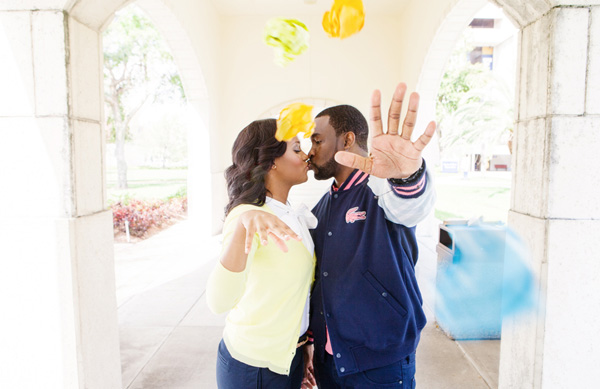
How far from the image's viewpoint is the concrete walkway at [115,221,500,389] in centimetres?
353

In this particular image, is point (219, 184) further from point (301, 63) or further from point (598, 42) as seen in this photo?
point (598, 42)

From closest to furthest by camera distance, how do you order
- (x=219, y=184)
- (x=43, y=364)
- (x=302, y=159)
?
1. (x=302, y=159)
2. (x=43, y=364)
3. (x=219, y=184)

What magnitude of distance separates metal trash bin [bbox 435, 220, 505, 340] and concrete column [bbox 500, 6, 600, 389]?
1939 millimetres

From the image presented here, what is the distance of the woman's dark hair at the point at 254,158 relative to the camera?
172 cm

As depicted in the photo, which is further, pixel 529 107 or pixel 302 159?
pixel 529 107

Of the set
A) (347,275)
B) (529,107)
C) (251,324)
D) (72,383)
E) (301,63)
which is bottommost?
(72,383)

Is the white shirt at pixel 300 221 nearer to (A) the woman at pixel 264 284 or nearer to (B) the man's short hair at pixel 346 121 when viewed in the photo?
(A) the woman at pixel 264 284

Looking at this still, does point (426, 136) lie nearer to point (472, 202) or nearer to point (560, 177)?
point (560, 177)

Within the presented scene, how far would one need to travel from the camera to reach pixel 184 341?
4.21 m

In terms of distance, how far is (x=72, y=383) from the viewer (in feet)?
7.80

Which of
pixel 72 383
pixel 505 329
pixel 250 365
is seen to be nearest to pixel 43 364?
pixel 72 383

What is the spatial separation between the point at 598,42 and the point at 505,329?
180 centimetres

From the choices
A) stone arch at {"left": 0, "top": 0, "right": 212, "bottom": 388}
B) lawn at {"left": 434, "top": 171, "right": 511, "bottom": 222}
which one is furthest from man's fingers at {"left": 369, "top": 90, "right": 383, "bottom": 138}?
lawn at {"left": 434, "top": 171, "right": 511, "bottom": 222}

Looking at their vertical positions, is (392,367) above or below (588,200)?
Answer: below
